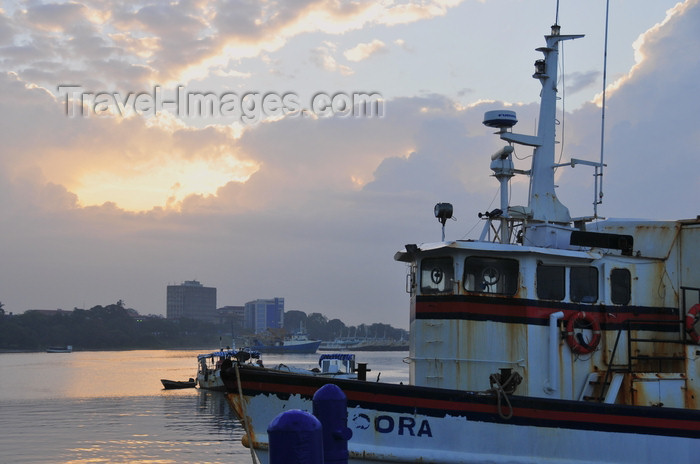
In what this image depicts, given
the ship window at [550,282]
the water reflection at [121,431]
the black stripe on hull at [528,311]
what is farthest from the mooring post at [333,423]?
the water reflection at [121,431]

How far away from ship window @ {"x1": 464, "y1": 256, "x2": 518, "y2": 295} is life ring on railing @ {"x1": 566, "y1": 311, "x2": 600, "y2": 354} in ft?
4.14

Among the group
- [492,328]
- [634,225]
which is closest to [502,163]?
[634,225]

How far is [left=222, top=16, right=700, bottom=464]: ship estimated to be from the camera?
1347cm

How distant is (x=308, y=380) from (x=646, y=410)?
575cm

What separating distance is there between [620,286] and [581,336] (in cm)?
137

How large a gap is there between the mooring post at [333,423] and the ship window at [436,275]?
17.0 ft

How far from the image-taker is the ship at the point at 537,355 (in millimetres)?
13469

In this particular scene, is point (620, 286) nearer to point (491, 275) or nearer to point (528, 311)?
point (528, 311)

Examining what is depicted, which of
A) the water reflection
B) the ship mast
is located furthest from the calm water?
the ship mast

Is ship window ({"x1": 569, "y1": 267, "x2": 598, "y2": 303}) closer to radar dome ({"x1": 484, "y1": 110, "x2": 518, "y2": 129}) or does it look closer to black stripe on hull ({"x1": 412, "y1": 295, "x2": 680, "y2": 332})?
black stripe on hull ({"x1": 412, "y1": 295, "x2": 680, "y2": 332})

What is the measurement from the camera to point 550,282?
15062 millimetres

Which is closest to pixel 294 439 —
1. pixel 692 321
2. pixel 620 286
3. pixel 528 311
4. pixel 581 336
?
pixel 528 311

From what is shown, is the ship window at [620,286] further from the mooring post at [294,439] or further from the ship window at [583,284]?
the mooring post at [294,439]

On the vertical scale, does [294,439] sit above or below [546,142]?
below
